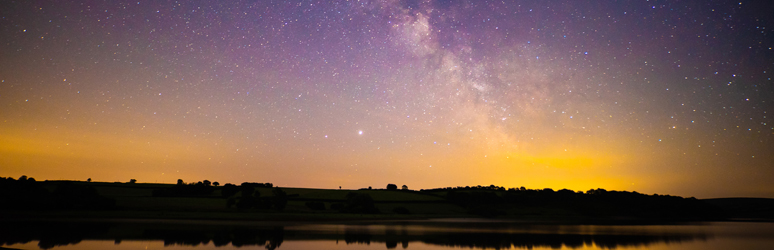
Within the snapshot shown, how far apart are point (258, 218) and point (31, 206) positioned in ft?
101

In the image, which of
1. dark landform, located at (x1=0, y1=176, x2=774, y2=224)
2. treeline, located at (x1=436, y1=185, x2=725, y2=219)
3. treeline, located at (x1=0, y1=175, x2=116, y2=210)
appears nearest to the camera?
treeline, located at (x1=0, y1=175, x2=116, y2=210)

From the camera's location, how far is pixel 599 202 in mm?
108125

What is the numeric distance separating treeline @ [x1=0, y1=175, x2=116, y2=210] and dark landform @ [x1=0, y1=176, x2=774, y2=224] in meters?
0.11

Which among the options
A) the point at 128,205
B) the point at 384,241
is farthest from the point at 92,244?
the point at 128,205

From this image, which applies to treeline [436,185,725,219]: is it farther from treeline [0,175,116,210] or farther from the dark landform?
treeline [0,175,116,210]

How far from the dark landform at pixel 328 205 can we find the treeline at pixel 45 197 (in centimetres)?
11

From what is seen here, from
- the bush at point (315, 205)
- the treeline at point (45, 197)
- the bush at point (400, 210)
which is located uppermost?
the treeline at point (45, 197)

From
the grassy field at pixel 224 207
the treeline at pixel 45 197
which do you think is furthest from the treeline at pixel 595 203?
the treeline at pixel 45 197

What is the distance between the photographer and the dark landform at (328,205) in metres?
58.1

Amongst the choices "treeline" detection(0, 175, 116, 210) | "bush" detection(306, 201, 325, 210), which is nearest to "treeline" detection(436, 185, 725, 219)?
"bush" detection(306, 201, 325, 210)

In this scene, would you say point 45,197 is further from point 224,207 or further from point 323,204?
point 323,204

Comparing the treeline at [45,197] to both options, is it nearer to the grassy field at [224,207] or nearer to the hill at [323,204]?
the hill at [323,204]

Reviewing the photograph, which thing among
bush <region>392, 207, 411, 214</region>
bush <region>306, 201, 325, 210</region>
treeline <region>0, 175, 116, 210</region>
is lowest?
bush <region>392, 207, 411, 214</region>

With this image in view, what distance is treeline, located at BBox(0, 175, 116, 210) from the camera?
54.2m
